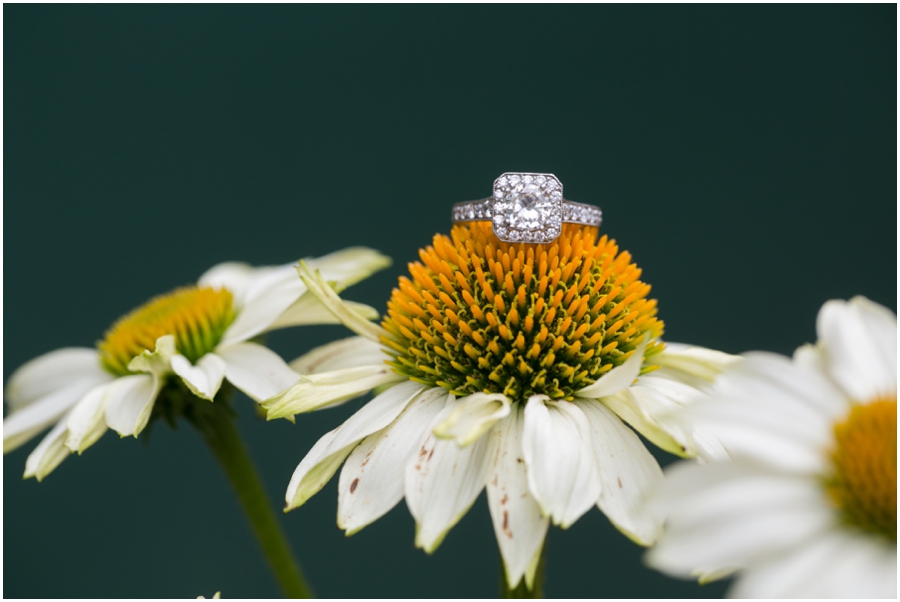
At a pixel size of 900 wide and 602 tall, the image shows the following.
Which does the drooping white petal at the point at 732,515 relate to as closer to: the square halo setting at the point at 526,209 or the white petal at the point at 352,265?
the square halo setting at the point at 526,209

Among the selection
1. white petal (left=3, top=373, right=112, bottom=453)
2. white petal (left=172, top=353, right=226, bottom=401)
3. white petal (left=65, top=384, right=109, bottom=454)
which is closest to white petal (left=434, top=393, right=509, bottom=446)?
white petal (left=172, top=353, right=226, bottom=401)

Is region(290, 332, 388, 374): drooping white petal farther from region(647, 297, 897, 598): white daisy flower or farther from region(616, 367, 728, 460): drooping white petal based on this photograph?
region(647, 297, 897, 598): white daisy flower

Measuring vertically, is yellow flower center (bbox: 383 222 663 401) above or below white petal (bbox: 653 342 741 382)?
above

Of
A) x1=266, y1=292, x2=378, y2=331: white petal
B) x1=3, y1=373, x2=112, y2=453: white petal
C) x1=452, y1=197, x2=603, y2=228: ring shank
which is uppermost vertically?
x1=452, y1=197, x2=603, y2=228: ring shank

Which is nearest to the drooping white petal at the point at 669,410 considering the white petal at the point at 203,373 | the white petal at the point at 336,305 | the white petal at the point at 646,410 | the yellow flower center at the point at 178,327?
the white petal at the point at 646,410

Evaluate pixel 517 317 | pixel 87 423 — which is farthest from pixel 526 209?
pixel 87 423

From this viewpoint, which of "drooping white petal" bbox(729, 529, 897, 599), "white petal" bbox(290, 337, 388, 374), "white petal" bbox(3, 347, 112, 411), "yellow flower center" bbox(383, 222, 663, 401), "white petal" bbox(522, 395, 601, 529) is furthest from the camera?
"white petal" bbox(3, 347, 112, 411)

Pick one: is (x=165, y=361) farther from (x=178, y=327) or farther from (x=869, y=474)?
(x=869, y=474)
